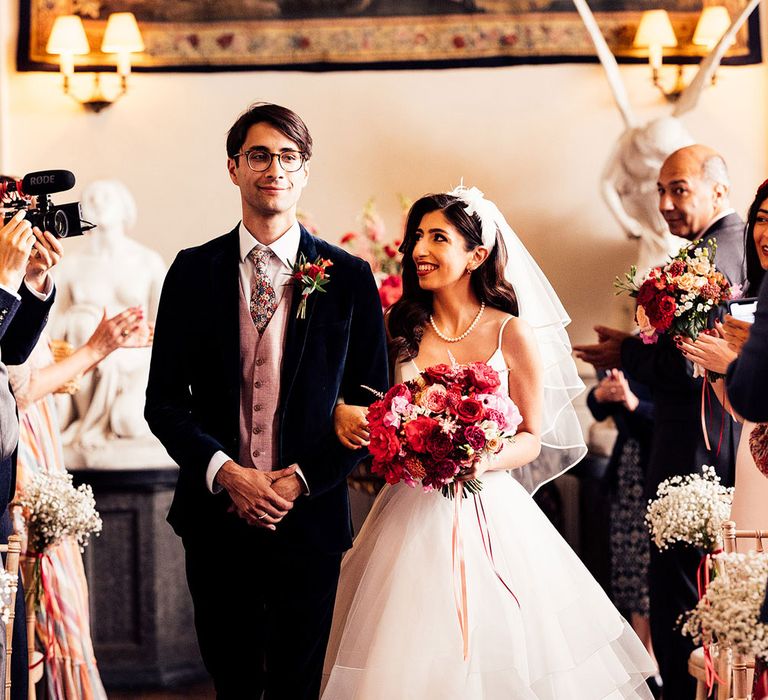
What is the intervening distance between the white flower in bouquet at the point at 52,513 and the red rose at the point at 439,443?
4.41ft

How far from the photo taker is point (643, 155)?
5.27 metres

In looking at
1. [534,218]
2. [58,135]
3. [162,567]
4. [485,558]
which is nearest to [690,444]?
[485,558]

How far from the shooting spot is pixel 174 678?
5004mm

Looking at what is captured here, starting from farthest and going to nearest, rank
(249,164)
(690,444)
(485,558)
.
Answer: (690,444) → (485,558) → (249,164)

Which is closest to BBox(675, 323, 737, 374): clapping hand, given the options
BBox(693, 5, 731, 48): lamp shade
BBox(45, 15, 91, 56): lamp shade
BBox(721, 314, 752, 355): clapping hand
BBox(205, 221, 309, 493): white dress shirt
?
BBox(721, 314, 752, 355): clapping hand

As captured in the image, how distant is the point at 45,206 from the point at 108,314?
2521mm

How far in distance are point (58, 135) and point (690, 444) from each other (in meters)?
3.48

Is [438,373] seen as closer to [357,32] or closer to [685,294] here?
[685,294]

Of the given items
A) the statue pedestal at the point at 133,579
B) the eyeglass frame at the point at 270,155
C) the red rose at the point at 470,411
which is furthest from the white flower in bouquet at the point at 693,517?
the statue pedestal at the point at 133,579

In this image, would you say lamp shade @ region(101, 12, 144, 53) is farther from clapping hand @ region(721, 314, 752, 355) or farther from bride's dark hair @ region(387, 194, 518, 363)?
clapping hand @ region(721, 314, 752, 355)

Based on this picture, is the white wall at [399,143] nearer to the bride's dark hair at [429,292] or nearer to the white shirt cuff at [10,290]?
the bride's dark hair at [429,292]

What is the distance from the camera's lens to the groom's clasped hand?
8.85ft

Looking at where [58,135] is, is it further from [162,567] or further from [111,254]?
[162,567]

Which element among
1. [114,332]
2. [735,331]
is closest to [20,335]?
[114,332]
